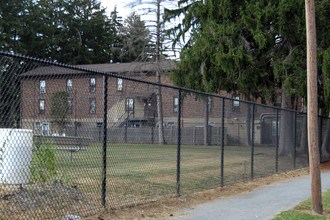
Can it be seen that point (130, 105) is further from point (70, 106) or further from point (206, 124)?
point (206, 124)

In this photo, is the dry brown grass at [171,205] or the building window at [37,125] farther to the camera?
the dry brown grass at [171,205]

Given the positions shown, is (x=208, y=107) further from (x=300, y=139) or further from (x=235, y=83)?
(x=235, y=83)

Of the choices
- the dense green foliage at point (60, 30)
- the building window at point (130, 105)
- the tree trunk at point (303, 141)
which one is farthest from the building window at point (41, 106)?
the dense green foliage at point (60, 30)

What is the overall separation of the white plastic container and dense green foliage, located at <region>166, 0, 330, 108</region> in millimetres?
14840

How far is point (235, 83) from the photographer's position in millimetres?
21719

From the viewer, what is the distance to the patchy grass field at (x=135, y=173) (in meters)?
6.43

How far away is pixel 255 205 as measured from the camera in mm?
8406

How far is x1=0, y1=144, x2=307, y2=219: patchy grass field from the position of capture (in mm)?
6434

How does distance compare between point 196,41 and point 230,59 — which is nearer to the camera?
point 230,59

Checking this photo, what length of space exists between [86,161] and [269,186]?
6.59 metres

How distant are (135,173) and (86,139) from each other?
1857 mm

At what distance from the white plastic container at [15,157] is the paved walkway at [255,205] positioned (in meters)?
2.79

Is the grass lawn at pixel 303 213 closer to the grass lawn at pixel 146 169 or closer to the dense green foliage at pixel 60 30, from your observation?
the grass lawn at pixel 146 169

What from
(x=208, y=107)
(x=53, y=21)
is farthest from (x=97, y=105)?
(x=53, y=21)
